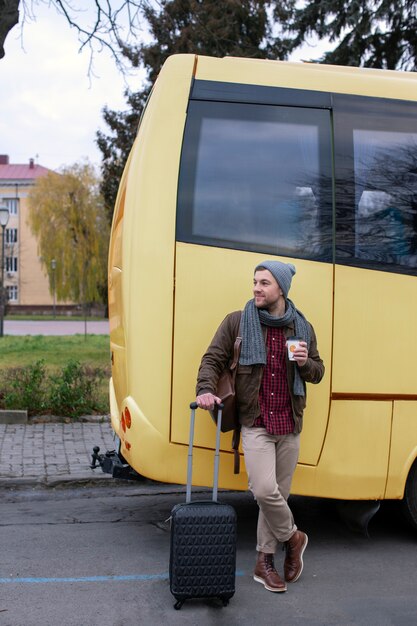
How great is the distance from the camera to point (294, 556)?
4477 millimetres

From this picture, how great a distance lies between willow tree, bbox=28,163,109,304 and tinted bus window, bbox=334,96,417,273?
1610 inches

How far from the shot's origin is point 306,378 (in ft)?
14.1

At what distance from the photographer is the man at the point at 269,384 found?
4258mm

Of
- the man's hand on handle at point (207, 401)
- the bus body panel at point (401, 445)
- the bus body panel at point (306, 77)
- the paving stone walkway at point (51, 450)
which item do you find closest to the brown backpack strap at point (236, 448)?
the man's hand on handle at point (207, 401)

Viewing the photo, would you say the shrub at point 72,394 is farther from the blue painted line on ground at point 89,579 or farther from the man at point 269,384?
the man at point 269,384

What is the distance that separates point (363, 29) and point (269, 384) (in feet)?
37.8

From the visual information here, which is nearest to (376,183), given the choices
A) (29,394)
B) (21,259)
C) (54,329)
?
(29,394)

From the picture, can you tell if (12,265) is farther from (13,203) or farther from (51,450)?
(51,450)

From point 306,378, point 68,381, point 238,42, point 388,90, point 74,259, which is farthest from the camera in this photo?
point 74,259

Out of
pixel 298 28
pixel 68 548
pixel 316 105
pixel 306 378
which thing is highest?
pixel 298 28

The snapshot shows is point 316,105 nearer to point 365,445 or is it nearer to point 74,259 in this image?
point 365,445

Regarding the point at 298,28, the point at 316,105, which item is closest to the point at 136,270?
the point at 316,105

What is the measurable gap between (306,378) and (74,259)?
147 ft

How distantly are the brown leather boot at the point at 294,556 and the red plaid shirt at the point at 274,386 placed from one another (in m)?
0.66
